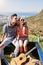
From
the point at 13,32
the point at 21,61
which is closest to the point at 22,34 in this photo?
the point at 13,32

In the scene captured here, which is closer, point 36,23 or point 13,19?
point 13,19

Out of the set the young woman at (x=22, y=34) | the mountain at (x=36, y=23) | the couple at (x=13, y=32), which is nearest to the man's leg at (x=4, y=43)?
the couple at (x=13, y=32)

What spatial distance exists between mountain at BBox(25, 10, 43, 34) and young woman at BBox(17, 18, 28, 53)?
0.12m

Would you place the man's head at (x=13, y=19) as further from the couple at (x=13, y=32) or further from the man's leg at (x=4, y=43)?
the man's leg at (x=4, y=43)

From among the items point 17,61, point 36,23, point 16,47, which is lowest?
point 17,61

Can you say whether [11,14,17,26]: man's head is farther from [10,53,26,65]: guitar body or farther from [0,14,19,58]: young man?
[10,53,26,65]: guitar body

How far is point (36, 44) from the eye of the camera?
3.62m

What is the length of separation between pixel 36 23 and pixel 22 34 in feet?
1.23

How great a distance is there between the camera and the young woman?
356 cm

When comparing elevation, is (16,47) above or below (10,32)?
below

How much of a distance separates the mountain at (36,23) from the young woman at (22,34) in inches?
4.5

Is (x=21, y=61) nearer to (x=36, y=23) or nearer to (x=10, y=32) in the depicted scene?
(x=10, y=32)

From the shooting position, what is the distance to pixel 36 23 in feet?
12.2

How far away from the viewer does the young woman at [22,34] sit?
3.56m
